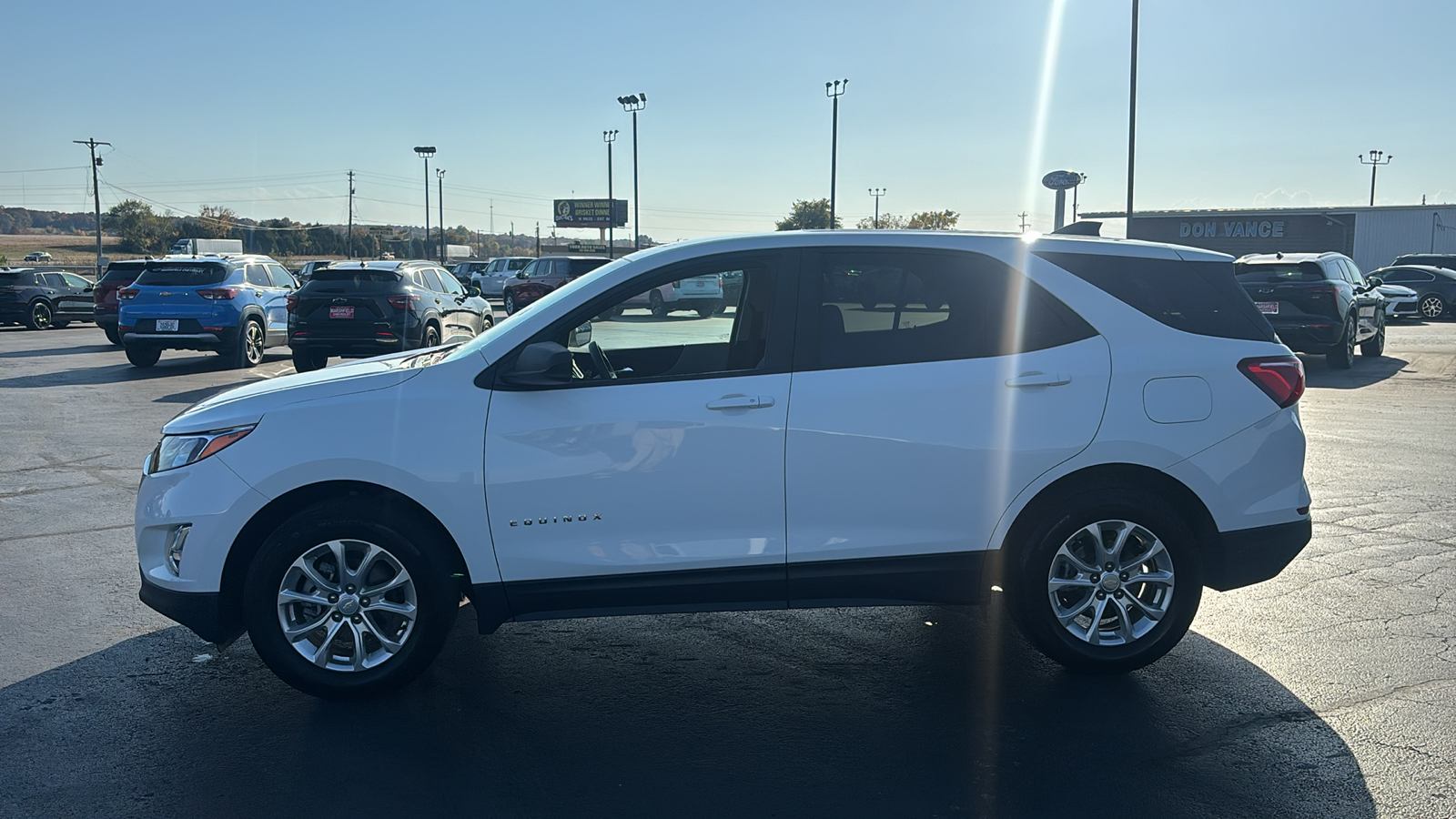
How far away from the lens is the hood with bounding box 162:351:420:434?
428 centimetres

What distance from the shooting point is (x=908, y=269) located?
4.61 metres

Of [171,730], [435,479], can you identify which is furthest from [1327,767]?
[171,730]

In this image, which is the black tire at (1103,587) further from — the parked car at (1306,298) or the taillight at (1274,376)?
the parked car at (1306,298)

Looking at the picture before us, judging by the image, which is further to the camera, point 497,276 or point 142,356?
point 497,276

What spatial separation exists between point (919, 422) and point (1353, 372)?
1541 cm

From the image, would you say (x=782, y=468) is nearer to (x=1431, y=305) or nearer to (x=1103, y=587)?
(x=1103, y=587)

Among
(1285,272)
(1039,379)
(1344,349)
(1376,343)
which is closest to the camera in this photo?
(1039,379)

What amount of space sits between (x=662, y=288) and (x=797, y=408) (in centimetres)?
84

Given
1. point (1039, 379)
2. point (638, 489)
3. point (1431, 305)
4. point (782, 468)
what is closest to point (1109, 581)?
point (1039, 379)

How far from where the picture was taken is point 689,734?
4.04 m

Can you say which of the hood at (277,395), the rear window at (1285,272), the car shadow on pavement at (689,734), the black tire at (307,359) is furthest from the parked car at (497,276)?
the car shadow on pavement at (689,734)

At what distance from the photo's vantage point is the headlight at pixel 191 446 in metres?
4.25

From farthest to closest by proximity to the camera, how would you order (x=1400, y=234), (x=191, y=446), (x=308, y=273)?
(x=1400, y=234)
(x=308, y=273)
(x=191, y=446)

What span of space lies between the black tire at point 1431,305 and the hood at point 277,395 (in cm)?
3618
